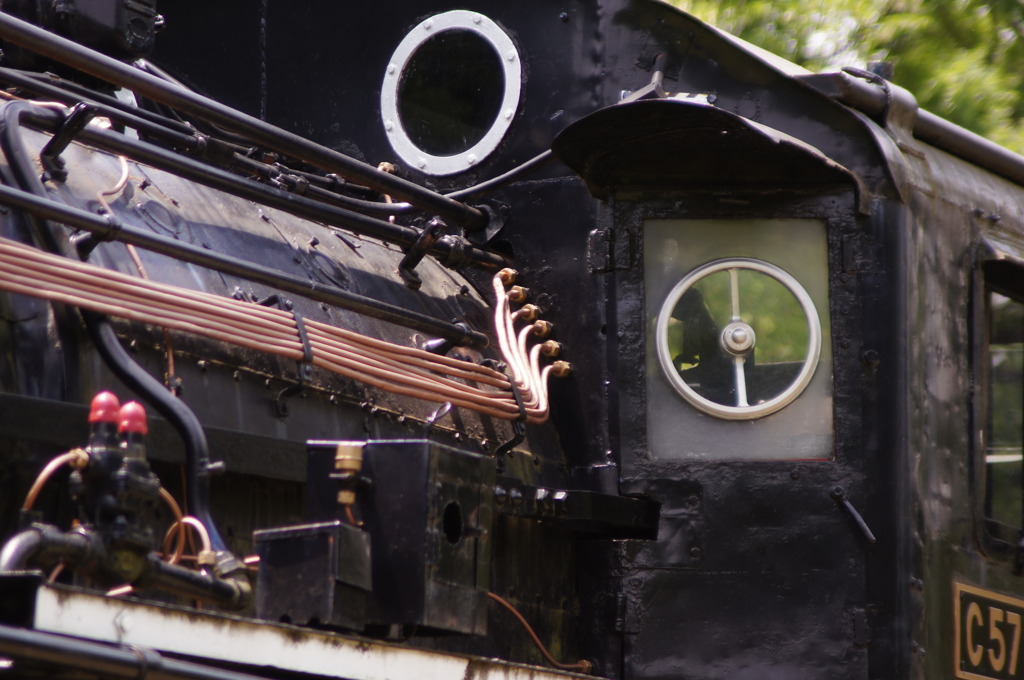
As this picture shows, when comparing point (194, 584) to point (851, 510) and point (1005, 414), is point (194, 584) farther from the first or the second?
point (1005, 414)

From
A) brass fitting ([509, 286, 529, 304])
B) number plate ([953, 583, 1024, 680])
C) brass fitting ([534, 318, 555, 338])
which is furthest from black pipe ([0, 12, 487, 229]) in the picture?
number plate ([953, 583, 1024, 680])

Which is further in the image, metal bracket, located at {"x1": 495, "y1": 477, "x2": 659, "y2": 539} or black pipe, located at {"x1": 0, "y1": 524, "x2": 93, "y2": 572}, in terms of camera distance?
metal bracket, located at {"x1": 495, "y1": 477, "x2": 659, "y2": 539}

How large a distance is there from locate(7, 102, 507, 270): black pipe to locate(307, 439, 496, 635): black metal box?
0.76m

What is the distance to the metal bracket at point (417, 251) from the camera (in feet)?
13.1

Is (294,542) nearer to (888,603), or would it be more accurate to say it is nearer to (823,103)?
(888,603)

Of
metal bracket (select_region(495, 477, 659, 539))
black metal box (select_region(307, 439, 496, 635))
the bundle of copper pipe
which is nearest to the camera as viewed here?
the bundle of copper pipe

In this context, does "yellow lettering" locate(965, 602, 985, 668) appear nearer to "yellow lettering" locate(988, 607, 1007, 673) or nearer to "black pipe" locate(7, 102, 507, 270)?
"yellow lettering" locate(988, 607, 1007, 673)

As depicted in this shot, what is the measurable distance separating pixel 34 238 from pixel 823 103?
2180 millimetres

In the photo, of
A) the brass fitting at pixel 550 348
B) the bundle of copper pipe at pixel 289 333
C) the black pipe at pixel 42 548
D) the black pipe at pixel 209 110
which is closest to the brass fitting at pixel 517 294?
the bundle of copper pipe at pixel 289 333

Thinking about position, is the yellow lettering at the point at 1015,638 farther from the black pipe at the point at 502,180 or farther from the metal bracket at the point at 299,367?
the metal bracket at the point at 299,367

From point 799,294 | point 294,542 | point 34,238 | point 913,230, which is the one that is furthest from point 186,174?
point 913,230

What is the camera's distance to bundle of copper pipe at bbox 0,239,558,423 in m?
2.72

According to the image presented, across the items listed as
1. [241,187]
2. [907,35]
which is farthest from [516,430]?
[907,35]

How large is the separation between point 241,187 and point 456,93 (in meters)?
1.25
